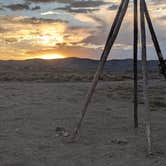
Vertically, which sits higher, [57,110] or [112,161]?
[112,161]

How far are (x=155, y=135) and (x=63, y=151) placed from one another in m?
3.12

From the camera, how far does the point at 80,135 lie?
13.2 metres

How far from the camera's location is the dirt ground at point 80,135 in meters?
10.6

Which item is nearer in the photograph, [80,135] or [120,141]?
[120,141]

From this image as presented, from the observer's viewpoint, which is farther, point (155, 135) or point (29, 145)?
point (155, 135)

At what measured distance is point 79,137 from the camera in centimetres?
Result: 1285

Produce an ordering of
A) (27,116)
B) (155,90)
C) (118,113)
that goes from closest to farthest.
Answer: (27,116) < (118,113) < (155,90)

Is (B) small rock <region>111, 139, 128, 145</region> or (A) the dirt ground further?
(B) small rock <region>111, 139, 128, 145</region>

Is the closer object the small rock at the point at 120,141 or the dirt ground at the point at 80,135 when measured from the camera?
the dirt ground at the point at 80,135

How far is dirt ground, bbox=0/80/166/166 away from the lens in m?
10.6

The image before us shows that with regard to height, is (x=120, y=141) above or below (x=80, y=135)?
above

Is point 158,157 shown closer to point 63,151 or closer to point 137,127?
point 63,151

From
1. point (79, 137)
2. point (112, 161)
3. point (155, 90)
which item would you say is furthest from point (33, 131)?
point (155, 90)

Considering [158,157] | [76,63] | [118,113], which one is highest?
[158,157]
